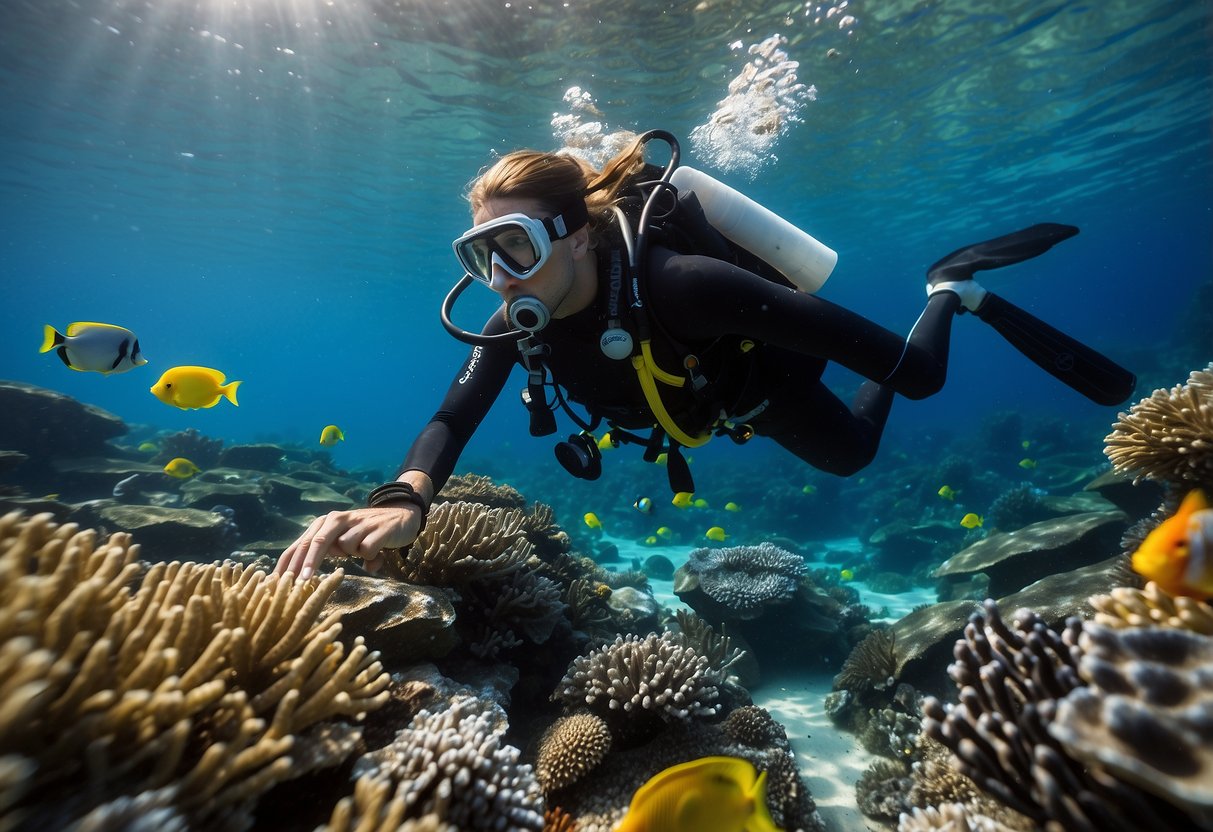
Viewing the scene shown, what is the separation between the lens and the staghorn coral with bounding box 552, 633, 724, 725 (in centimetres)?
311

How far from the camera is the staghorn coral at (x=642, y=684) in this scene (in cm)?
311

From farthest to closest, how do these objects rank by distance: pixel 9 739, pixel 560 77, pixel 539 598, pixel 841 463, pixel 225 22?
pixel 560 77 < pixel 225 22 < pixel 841 463 < pixel 539 598 < pixel 9 739

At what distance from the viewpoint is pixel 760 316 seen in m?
3.10

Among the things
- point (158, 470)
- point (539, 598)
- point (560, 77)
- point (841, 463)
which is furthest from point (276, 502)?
point (560, 77)

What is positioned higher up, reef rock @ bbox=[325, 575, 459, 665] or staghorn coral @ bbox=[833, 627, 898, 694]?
staghorn coral @ bbox=[833, 627, 898, 694]

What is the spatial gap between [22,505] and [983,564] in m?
13.2

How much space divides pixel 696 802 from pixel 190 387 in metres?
6.32

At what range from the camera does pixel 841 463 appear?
16.4 feet

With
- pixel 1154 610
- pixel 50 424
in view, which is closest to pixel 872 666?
pixel 1154 610

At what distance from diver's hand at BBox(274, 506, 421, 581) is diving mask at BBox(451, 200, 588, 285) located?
5.27 ft

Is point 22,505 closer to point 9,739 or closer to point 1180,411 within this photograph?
point 9,739

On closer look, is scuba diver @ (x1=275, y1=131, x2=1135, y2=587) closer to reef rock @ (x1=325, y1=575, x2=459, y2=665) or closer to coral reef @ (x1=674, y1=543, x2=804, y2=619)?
reef rock @ (x1=325, y1=575, x2=459, y2=665)

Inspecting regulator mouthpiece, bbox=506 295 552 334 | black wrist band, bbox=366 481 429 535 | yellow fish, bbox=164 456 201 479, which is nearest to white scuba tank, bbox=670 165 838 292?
regulator mouthpiece, bbox=506 295 552 334

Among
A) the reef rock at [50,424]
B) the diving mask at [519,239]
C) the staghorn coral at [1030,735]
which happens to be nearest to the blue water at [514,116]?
the reef rock at [50,424]
